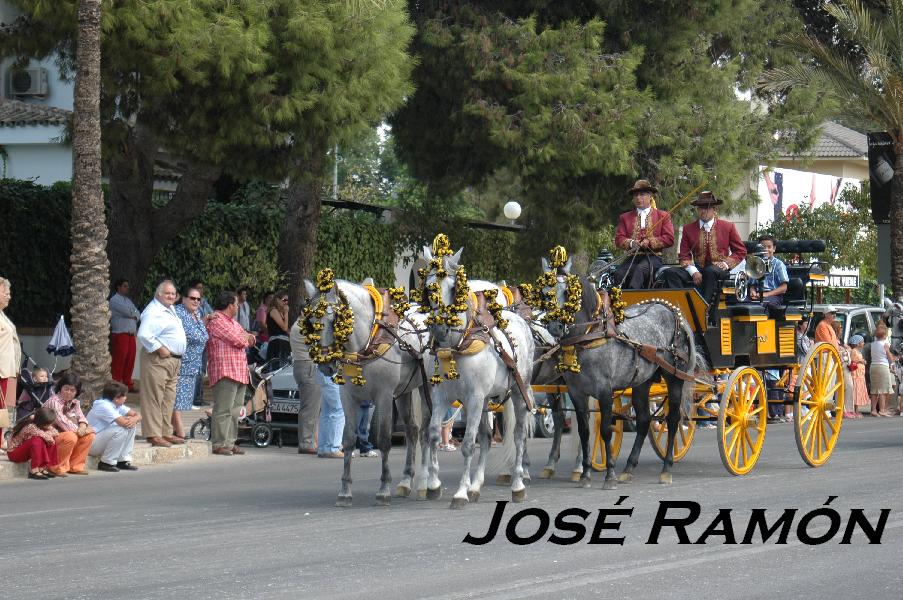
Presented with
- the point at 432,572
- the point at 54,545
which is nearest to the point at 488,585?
the point at 432,572

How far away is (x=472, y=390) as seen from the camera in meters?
12.4

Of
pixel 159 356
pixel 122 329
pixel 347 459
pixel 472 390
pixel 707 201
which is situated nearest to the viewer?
pixel 472 390

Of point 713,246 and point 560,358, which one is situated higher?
point 713,246

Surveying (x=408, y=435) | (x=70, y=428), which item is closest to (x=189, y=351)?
(x=70, y=428)

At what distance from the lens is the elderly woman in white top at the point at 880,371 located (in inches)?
1079

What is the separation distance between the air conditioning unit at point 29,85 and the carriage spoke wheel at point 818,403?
96.1ft

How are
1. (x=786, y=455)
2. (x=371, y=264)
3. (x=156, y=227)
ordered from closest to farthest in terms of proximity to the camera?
1. (x=786, y=455)
2. (x=156, y=227)
3. (x=371, y=264)

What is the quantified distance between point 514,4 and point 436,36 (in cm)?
207

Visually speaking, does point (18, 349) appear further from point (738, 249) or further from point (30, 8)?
point (738, 249)

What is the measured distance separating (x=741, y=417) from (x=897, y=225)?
1800 cm

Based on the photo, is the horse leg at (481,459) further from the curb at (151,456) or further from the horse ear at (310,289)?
the curb at (151,456)

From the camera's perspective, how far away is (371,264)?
100 ft

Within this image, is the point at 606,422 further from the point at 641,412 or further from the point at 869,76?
the point at 869,76

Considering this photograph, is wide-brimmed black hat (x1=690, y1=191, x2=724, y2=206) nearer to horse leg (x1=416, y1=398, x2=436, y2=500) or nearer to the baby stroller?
horse leg (x1=416, y1=398, x2=436, y2=500)
